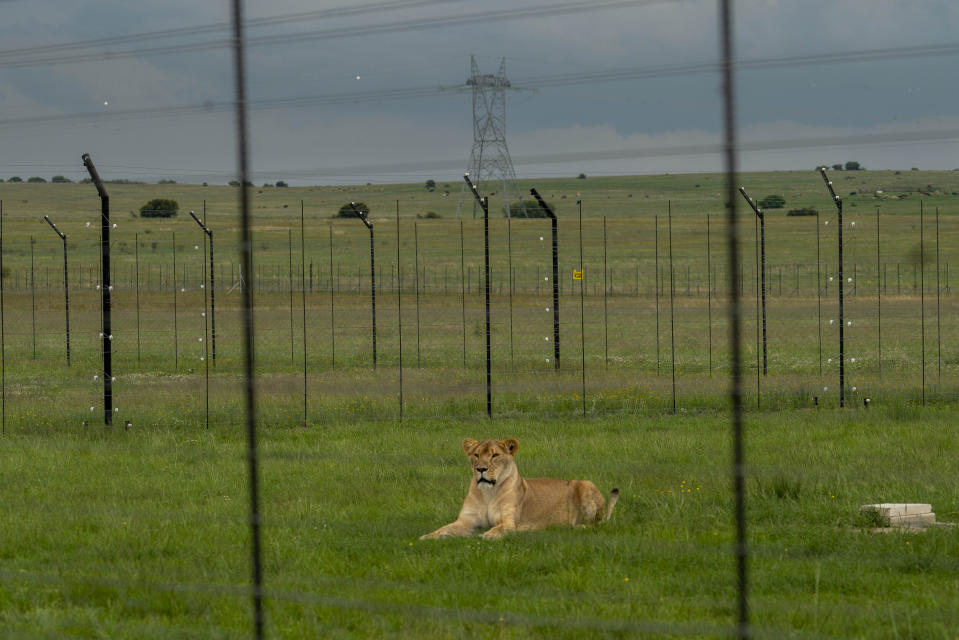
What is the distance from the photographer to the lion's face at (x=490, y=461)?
793 cm

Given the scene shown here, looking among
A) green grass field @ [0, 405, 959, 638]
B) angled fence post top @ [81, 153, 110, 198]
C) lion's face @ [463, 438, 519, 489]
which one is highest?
angled fence post top @ [81, 153, 110, 198]

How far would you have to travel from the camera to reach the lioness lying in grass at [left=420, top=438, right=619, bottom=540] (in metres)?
7.92

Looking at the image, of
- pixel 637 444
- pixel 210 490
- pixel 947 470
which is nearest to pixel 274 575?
pixel 210 490

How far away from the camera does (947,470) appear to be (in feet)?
31.4

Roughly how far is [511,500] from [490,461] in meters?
0.33

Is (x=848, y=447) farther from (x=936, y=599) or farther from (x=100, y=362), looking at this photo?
(x=100, y=362)

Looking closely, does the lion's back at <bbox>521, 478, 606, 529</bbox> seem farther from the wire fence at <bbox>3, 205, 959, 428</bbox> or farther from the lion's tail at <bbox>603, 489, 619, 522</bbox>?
the wire fence at <bbox>3, 205, 959, 428</bbox>

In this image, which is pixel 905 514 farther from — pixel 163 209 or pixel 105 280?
pixel 163 209

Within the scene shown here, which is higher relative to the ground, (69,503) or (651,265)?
(651,265)

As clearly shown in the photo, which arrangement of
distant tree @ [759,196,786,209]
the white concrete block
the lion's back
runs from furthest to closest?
distant tree @ [759,196,786,209] → the lion's back → the white concrete block

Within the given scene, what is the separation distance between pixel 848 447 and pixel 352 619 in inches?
268

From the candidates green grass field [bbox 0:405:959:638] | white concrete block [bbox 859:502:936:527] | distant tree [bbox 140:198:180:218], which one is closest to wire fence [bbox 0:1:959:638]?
green grass field [bbox 0:405:959:638]

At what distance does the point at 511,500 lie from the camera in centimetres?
798

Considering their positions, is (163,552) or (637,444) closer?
(163,552)
